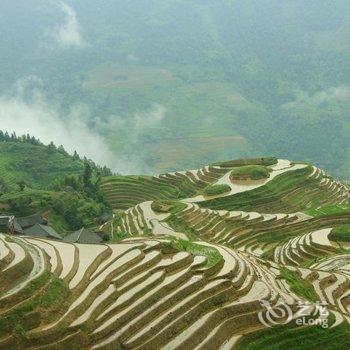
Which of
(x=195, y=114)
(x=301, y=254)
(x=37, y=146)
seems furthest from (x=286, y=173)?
(x=195, y=114)

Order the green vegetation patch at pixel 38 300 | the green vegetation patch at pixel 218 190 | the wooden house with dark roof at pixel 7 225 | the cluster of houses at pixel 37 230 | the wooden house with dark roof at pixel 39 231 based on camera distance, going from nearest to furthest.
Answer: the green vegetation patch at pixel 38 300, the cluster of houses at pixel 37 230, the wooden house with dark roof at pixel 7 225, the wooden house with dark roof at pixel 39 231, the green vegetation patch at pixel 218 190

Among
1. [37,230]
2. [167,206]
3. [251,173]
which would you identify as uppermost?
[251,173]

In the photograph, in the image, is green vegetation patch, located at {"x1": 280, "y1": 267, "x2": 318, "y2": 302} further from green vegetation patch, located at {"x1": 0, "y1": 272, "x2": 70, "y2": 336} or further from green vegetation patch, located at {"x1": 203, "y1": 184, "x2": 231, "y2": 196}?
green vegetation patch, located at {"x1": 203, "y1": 184, "x2": 231, "y2": 196}

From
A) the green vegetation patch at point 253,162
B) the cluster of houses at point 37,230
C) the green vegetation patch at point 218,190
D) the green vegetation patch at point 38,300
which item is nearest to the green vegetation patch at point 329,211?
the green vegetation patch at point 218,190

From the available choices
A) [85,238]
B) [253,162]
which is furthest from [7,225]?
[253,162]

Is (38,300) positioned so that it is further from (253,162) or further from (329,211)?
(253,162)

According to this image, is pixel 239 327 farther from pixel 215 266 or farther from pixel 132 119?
pixel 132 119

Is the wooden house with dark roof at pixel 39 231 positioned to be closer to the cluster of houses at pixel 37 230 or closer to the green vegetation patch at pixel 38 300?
the cluster of houses at pixel 37 230
